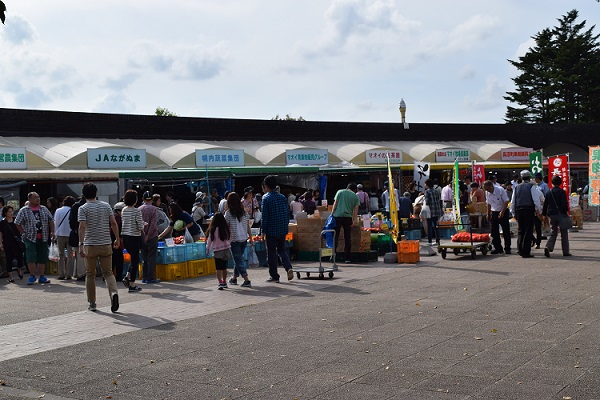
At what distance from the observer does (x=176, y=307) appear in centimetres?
1152

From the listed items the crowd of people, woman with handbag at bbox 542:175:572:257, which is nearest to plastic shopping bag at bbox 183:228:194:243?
the crowd of people

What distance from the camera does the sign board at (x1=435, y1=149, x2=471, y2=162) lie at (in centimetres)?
3866

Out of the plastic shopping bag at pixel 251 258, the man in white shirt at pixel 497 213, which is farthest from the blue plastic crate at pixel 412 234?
the plastic shopping bag at pixel 251 258

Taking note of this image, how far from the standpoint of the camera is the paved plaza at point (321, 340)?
21.7ft

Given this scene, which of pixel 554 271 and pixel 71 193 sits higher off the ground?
pixel 71 193

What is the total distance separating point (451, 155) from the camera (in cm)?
3909

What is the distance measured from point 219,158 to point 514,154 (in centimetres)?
1727

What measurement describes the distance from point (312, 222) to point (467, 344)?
9801 mm

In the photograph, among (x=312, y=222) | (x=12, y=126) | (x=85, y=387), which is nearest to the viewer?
(x=85, y=387)

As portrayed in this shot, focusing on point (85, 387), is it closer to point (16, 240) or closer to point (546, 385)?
point (546, 385)

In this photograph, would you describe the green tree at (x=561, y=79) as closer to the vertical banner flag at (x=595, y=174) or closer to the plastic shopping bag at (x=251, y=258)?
the vertical banner flag at (x=595, y=174)

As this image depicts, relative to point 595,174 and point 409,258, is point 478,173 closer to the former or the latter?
point 595,174

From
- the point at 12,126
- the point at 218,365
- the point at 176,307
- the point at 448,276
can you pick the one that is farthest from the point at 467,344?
the point at 12,126

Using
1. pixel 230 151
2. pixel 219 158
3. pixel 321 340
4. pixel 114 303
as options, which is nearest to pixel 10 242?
pixel 114 303
